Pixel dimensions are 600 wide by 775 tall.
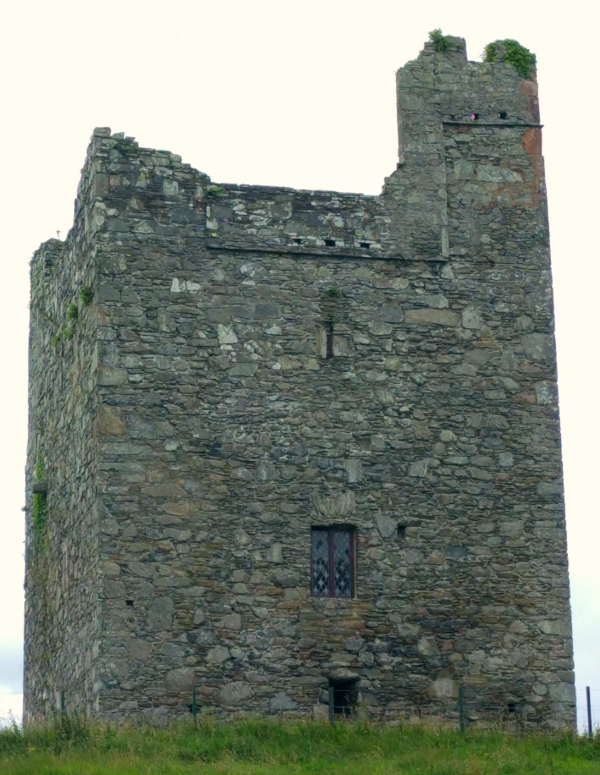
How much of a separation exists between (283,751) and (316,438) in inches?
178

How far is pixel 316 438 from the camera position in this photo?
933 inches

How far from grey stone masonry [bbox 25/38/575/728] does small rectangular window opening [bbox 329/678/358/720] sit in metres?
0.12

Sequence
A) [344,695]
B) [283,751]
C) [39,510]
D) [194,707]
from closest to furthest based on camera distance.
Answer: [283,751] → [194,707] → [344,695] → [39,510]

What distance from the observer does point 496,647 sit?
23.6m

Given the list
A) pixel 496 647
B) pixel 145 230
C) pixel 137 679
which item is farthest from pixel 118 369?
pixel 496 647

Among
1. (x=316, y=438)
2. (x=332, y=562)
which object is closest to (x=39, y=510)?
(x=316, y=438)

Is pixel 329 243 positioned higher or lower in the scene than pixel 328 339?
higher

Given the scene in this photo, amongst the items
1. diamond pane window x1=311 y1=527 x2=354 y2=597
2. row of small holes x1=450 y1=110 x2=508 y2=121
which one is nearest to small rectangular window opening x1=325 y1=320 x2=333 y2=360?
diamond pane window x1=311 y1=527 x2=354 y2=597

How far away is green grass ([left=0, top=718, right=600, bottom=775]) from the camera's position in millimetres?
19922

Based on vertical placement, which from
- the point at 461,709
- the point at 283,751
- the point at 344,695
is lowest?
the point at 283,751

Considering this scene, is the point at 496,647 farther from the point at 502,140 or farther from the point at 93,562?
the point at 502,140

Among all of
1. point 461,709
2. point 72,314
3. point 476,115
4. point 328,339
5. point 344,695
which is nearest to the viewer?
point 461,709

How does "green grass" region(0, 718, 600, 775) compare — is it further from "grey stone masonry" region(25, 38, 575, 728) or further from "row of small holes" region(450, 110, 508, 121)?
"row of small holes" region(450, 110, 508, 121)

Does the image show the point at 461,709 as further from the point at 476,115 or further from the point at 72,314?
the point at 476,115
